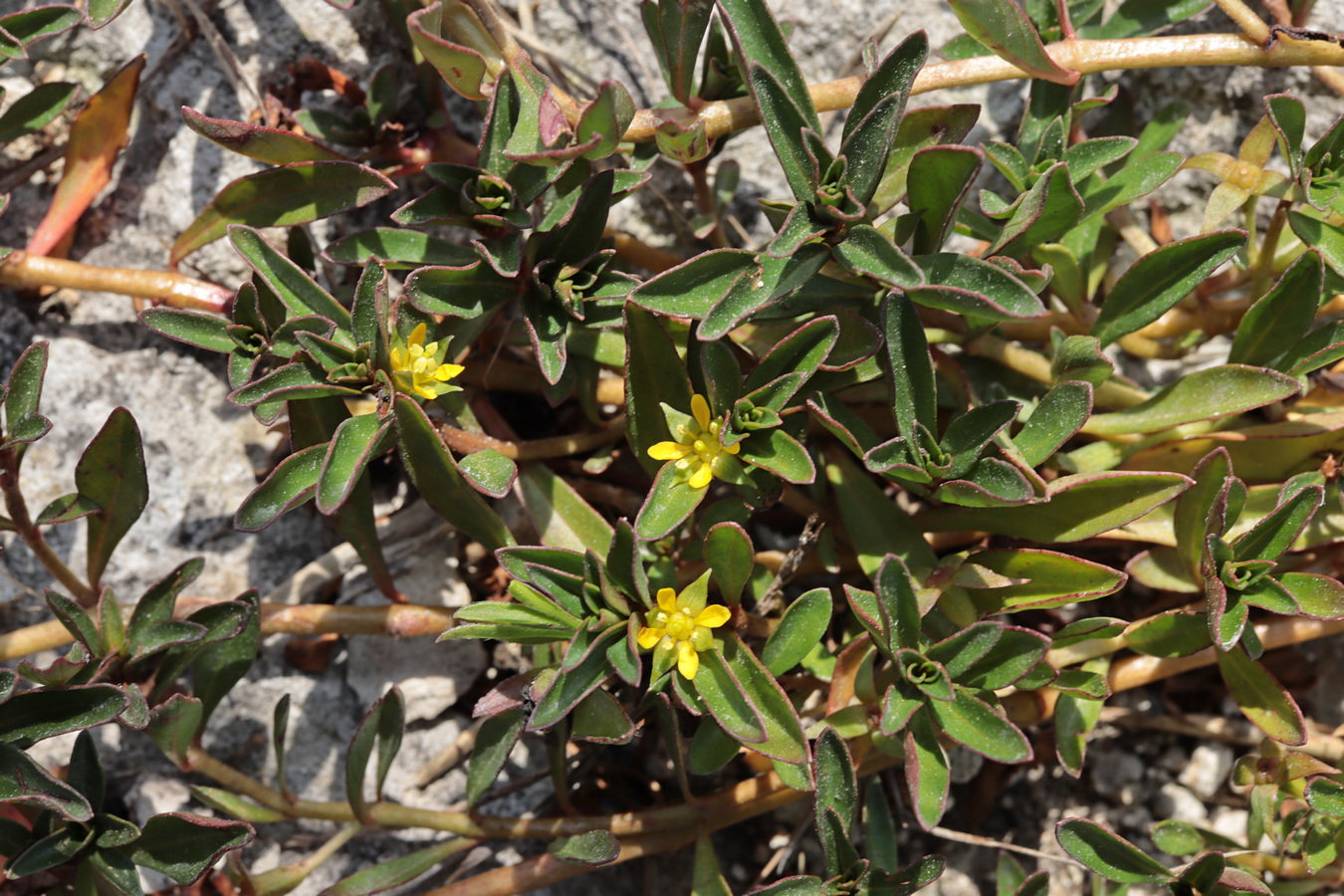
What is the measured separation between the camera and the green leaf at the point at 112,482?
2406mm

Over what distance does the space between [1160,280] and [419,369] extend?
1.61 metres

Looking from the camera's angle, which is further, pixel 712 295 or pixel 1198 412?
pixel 1198 412

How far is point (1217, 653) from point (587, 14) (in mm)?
2282

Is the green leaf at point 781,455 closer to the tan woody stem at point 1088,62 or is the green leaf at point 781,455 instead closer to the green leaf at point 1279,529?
the tan woody stem at point 1088,62

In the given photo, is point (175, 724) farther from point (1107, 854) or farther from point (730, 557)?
point (1107, 854)

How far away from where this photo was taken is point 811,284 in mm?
2365

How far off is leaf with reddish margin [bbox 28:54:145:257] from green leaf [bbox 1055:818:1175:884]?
9.28ft

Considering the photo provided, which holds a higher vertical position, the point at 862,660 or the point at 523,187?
the point at 523,187

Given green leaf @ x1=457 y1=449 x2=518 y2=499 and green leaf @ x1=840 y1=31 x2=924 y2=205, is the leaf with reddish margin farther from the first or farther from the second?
green leaf @ x1=840 y1=31 x2=924 y2=205

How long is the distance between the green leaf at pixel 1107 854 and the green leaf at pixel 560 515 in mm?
1182

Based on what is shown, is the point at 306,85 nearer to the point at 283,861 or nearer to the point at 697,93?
the point at 697,93

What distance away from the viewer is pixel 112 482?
2480mm

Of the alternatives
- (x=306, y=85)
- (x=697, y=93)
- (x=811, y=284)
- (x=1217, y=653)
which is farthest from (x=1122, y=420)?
(x=306, y=85)

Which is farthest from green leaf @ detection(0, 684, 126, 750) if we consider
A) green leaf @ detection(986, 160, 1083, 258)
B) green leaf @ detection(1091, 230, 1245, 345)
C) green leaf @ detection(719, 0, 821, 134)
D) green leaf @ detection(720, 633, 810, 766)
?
green leaf @ detection(1091, 230, 1245, 345)
